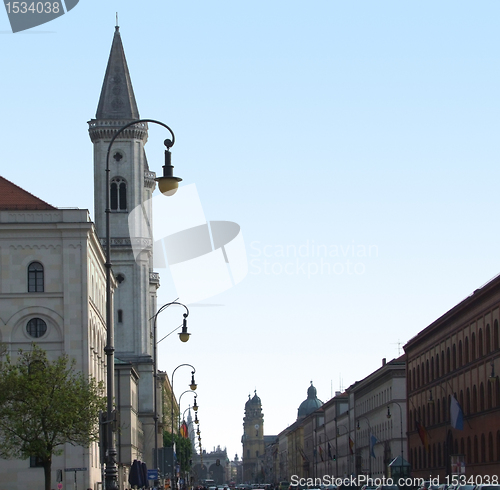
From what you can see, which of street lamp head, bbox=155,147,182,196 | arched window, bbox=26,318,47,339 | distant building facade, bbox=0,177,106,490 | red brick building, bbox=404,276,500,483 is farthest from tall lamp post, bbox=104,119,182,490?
red brick building, bbox=404,276,500,483

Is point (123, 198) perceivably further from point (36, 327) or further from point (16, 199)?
point (36, 327)

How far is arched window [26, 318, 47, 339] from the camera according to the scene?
59.5 meters

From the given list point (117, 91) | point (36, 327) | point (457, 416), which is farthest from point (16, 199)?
point (117, 91)

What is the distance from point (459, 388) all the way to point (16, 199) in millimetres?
38016

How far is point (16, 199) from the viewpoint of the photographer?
62.6 meters

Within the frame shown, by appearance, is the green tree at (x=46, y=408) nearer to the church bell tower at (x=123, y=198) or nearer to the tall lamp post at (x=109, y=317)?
the tall lamp post at (x=109, y=317)

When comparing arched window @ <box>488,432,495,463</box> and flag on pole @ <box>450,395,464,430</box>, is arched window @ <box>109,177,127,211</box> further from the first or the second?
arched window @ <box>488,432,495,463</box>

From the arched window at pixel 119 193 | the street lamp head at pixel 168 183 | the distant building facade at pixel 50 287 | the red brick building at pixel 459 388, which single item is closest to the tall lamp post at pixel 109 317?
the street lamp head at pixel 168 183

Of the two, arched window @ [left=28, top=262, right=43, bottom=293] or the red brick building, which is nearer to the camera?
arched window @ [left=28, top=262, right=43, bottom=293]

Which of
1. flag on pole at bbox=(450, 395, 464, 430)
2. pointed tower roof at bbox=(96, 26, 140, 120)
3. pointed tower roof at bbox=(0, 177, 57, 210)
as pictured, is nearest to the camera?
pointed tower roof at bbox=(0, 177, 57, 210)

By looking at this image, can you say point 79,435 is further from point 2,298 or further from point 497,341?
point 497,341

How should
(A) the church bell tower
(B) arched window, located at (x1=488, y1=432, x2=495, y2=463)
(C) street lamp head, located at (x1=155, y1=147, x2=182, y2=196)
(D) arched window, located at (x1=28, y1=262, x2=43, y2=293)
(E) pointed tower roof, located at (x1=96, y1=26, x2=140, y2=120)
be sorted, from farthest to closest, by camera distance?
1. (E) pointed tower roof, located at (x1=96, y1=26, x2=140, y2=120)
2. (A) the church bell tower
3. (B) arched window, located at (x1=488, y1=432, x2=495, y2=463)
4. (D) arched window, located at (x1=28, y1=262, x2=43, y2=293)
5. (C) street lamp head, located at (x1=155, y1=147, x2=182, y2=196)

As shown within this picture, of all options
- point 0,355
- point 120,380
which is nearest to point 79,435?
point 0,355

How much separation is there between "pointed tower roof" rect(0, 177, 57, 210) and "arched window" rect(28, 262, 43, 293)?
3.32m
